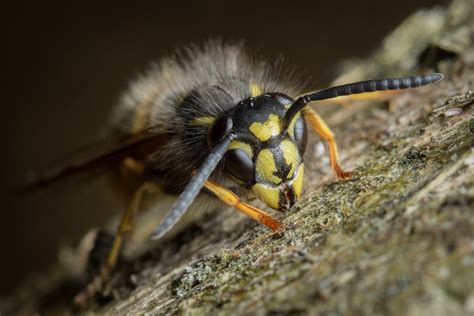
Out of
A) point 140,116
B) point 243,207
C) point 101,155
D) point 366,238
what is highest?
point 140,116

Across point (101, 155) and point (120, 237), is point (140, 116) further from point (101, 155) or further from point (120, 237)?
point (120, 237)

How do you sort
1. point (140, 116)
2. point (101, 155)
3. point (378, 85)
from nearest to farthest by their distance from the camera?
point (378, 85), point (101, 155), point (140, 116)

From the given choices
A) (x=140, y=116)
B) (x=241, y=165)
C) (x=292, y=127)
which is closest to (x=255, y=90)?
(x=292, y=127)

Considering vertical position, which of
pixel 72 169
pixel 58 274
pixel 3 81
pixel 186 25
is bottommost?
pixel 58 274

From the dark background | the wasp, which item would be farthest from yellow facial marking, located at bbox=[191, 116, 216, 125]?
the dark background

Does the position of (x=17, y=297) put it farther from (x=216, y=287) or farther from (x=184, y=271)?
(x=216, y=287)

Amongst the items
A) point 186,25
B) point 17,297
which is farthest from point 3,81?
point 17,297

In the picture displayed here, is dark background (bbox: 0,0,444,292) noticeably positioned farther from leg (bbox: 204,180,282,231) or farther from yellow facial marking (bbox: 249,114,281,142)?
yellow facial marking (bbox: 249,114,281,142)
